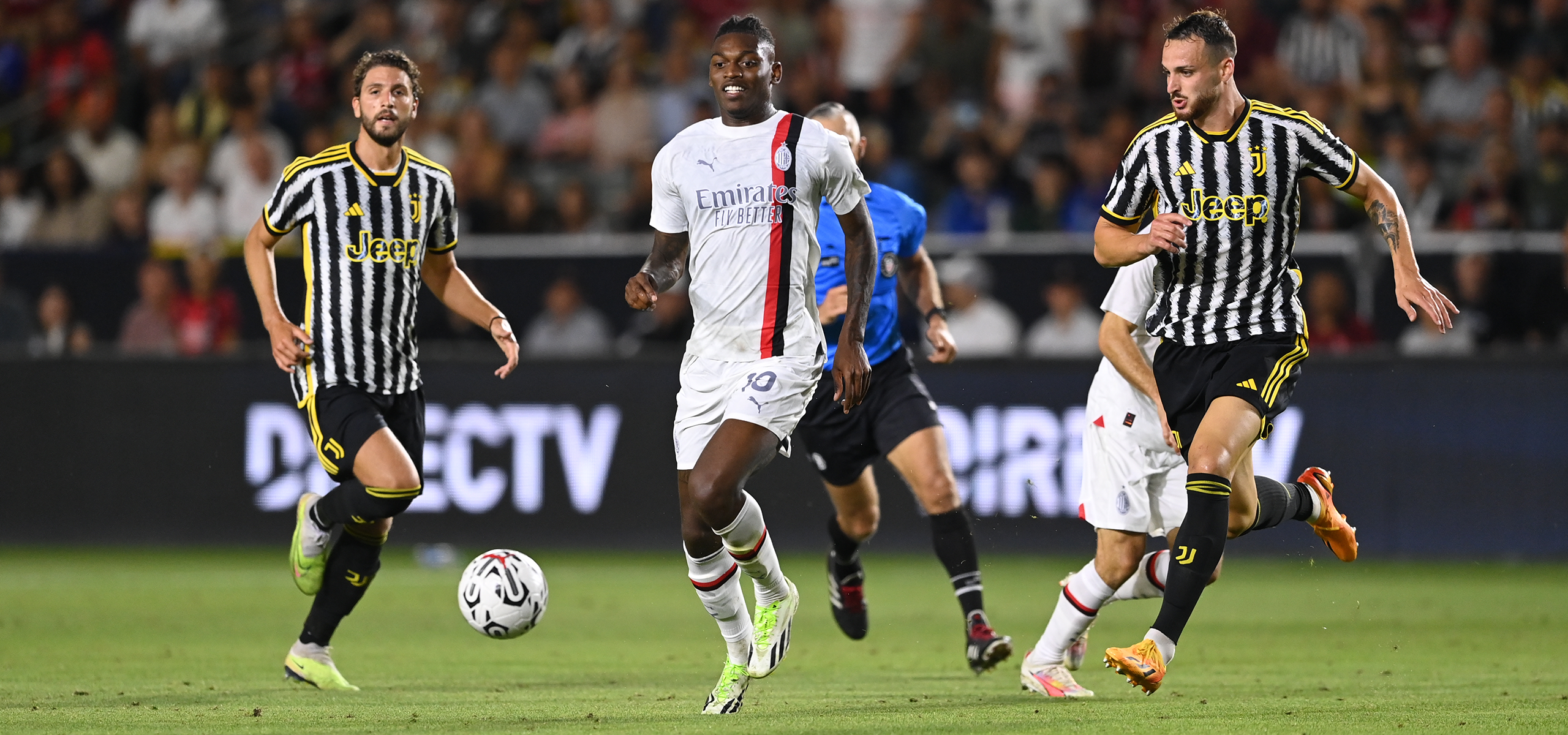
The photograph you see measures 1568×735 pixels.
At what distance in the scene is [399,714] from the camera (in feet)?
→ 19.8

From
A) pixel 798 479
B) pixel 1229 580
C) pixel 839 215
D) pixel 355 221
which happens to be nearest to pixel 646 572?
pixel 798 479

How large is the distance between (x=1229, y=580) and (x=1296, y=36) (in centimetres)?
576

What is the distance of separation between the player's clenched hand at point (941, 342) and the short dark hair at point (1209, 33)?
194 cm

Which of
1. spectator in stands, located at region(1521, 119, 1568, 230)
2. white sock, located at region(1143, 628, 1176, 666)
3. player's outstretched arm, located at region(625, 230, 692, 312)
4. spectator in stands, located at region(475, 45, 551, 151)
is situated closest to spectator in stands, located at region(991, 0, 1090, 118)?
spectator in stands, located at region(1521, 119, 1568, 230)

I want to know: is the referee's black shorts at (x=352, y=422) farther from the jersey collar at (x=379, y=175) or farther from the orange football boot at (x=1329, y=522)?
the orange football boot at (x=1329, y=522)

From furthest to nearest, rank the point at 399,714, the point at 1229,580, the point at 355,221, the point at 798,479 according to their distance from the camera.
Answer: the point at 798,479, the point at 1229,580, the point at 355,221, the point at 399,714

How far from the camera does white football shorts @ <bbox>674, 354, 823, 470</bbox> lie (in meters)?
6.09

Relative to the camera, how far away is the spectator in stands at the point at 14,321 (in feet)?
46.1

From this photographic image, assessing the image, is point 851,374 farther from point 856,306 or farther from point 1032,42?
A: point 1032,42

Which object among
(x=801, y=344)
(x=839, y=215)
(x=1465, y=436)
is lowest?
(x=1465, y=436)

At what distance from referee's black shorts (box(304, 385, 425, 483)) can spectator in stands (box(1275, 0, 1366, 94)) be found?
983cm

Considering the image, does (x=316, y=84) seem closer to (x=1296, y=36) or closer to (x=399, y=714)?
(x=1296, y=36)

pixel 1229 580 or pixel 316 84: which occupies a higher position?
pixel 316 84

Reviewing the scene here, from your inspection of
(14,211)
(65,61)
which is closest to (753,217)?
(14,211)
